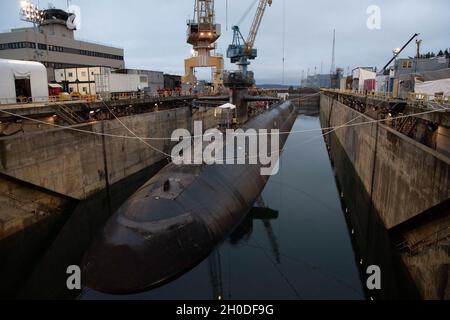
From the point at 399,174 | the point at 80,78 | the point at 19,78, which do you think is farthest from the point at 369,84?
the point at 19,78

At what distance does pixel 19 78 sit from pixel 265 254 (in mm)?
23343

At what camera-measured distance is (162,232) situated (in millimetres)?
12617

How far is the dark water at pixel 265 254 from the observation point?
1394 cm

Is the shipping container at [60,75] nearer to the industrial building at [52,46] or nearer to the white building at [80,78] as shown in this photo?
the white building at [80,78]

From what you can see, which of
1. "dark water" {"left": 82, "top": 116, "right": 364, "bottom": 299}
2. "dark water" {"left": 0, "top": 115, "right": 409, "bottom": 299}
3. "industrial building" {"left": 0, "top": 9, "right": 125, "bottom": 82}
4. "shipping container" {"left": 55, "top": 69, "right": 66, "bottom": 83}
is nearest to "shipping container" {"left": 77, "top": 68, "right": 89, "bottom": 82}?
"shipping container" {"left": 55, "top": 69, "right": 66, "bottom": 83}

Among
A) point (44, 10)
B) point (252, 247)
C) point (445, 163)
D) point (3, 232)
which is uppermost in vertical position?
point (44, 10)

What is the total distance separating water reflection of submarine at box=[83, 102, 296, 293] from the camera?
456 inches

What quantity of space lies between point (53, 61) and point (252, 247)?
48.6 m

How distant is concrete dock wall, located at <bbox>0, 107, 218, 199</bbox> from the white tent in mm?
6256

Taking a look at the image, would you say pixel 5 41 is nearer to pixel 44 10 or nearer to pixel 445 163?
pixel 44 10

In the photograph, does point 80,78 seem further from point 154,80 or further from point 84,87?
point 154,80

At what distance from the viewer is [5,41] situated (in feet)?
159
